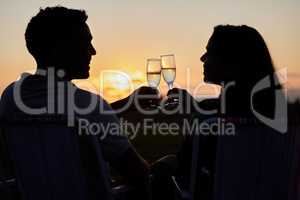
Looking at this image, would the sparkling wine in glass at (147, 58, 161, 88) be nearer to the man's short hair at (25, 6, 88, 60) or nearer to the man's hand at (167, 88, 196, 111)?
the man's hand at (167, 88, 196, 111)

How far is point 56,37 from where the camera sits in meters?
2.58

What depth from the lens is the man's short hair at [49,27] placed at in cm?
255

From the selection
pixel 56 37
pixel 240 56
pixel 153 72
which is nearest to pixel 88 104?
pixel 56 37

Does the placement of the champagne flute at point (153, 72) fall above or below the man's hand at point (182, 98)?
above

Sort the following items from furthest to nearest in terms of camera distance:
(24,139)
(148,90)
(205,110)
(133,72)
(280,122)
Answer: (133,72) → (148,90) → (205,110) → (24,139) → (280,122)

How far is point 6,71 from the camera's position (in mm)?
4797

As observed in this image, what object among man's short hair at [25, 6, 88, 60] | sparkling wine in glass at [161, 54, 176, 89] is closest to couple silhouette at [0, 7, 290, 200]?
man's short hair at [25, 6, 88, 60]

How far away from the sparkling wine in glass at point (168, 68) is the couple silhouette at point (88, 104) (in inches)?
10.8

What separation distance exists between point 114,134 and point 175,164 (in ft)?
1.92

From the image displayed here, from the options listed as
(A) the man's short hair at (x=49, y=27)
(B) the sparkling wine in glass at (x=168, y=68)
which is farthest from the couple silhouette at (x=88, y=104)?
(B) the sparkling wine in glass at (x=168, y=68)

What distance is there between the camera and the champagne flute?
3145 mm

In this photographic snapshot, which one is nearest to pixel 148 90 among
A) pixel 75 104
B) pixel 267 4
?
pixel 75 104

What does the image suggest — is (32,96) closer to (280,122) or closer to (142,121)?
(142,121)

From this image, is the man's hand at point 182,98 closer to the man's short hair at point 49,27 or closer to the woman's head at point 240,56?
the woman's head at point 240,56
